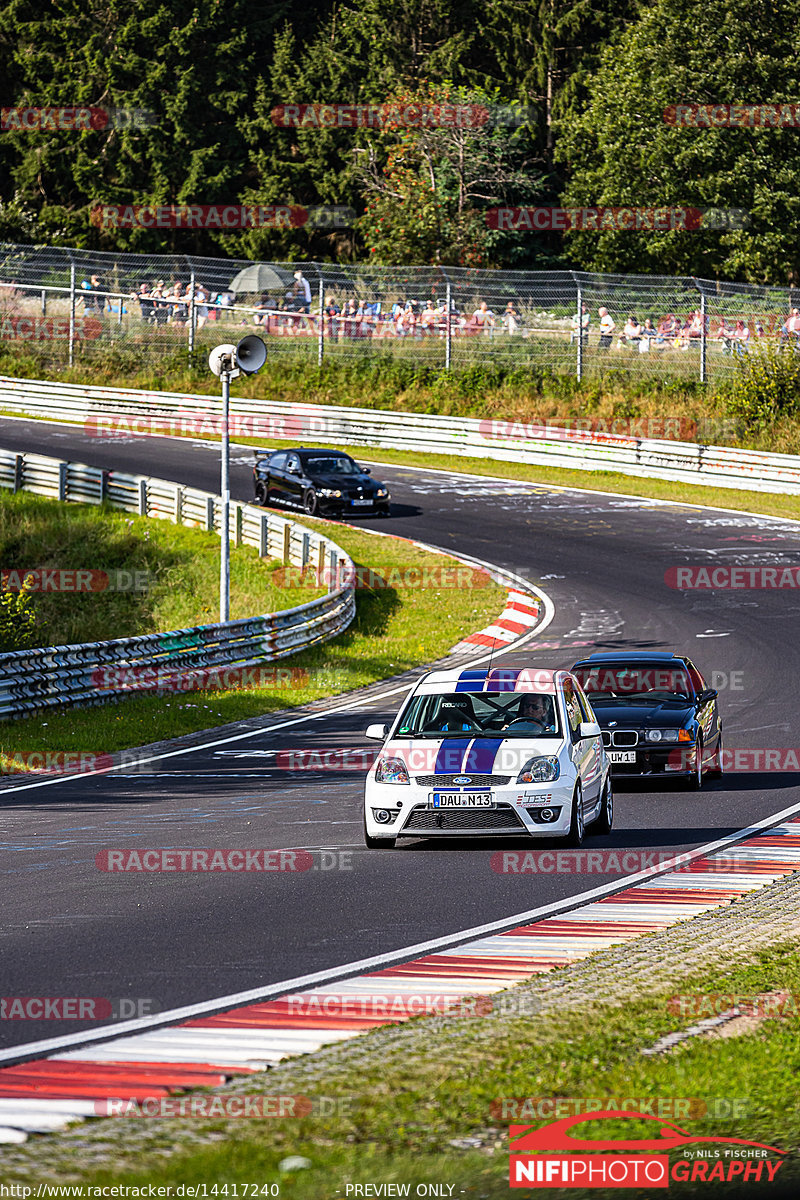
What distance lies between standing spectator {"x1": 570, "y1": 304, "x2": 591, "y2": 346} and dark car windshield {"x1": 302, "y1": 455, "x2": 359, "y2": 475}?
1065 cm

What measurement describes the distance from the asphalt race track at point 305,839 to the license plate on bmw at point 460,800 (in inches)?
16.1

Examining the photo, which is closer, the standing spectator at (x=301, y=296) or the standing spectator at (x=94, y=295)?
the standing spectator at (x=301, y=296)

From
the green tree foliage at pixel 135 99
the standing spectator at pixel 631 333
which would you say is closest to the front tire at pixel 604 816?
the standing spectator at pixel 631 333

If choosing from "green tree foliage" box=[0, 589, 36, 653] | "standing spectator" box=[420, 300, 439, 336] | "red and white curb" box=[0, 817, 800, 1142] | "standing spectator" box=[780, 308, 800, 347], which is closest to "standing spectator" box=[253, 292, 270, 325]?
"standing spectator" box=[420, 300, 439, 336]

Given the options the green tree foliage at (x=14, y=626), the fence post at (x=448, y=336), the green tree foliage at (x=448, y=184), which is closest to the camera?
the green tree foliage at (x=14, y=626)

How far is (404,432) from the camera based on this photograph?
154 ft

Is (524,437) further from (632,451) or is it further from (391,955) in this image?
(391,955)

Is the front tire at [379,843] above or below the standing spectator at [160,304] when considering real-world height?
below

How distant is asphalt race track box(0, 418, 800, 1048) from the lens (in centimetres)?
863

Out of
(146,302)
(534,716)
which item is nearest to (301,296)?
(146,302)

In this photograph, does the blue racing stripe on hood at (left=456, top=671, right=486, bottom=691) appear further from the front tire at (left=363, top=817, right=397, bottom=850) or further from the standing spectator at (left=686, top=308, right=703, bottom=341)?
the standing spectator at (left=686, top=308, right=703, bottom=341)

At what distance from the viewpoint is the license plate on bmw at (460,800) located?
1234 cm

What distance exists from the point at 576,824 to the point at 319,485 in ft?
80.5

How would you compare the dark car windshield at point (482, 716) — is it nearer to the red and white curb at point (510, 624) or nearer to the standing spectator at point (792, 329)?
the red and white curb at point (510, 624)
